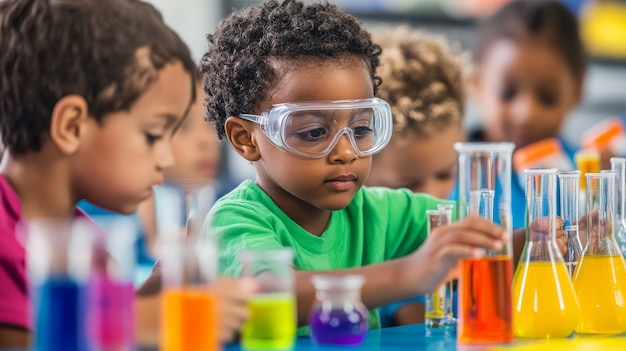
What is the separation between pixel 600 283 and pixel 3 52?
1026 mm

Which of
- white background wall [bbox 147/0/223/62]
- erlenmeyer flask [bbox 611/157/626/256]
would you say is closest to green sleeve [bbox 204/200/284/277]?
erlenmeyer flask [bbox 611/157/626/256]

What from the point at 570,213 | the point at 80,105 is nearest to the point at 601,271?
the point at 570,213

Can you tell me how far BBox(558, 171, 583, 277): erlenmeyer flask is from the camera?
→ 64.0 inches

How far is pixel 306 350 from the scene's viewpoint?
4.44 feet

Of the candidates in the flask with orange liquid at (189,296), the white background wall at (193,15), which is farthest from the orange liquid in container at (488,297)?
the white background wall at (193,15)

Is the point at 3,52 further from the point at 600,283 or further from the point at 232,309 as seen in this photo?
the point at 600,283

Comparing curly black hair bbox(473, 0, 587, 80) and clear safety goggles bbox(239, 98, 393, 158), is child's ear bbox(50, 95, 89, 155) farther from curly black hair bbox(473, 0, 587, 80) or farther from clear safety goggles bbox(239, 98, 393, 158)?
curly black hair bbox(473, 0, 587, 80)

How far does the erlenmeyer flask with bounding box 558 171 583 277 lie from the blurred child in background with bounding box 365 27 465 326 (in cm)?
114

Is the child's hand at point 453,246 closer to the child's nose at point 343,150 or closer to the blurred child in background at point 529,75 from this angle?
the child's nose at point 343,150

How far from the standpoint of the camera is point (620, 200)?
1.79 metres

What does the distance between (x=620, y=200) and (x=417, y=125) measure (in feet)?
3.70

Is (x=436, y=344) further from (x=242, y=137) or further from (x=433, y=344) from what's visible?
(x=242, y=137)

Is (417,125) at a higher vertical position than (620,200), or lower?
higher

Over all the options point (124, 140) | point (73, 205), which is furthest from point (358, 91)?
Answer: point (73, 205)
